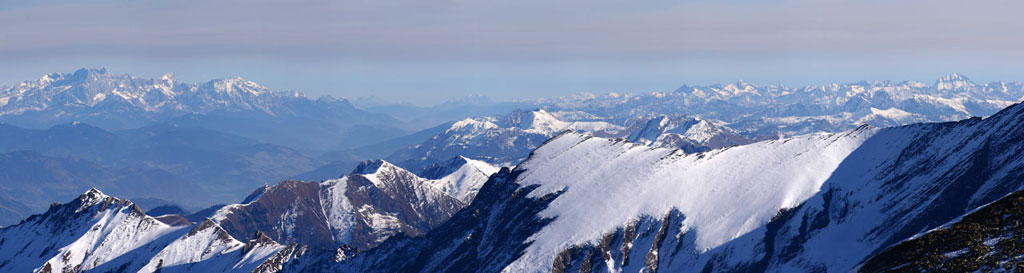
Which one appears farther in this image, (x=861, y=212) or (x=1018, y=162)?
(x=861, y=212)

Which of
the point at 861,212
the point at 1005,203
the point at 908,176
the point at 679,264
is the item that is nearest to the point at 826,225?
the point at 861,212

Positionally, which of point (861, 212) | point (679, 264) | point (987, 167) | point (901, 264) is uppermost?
point (901, 264)

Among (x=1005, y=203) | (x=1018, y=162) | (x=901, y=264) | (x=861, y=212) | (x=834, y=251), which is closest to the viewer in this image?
(x=901, y=264)

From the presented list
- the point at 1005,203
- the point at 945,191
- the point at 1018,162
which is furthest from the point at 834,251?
the point at 1005,203

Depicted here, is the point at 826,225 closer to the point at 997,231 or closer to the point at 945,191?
the point at 945,191

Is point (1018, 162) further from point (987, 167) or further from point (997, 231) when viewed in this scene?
point (997, 231)

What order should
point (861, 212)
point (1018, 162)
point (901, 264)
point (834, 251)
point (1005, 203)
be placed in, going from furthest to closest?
point (861, 212) → point (834, 251) → point (1018, 162) → point (1005, 203) → point (901, 264)

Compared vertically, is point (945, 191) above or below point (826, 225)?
above

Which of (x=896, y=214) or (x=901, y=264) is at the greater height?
(x=901, y=264)

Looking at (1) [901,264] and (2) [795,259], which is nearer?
(1) [901,264]
